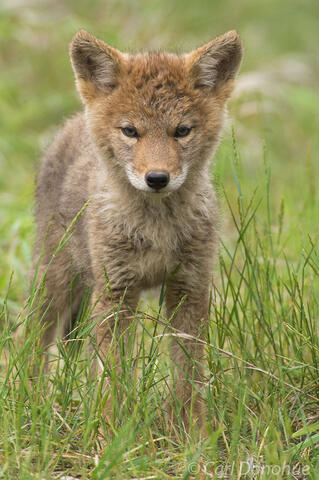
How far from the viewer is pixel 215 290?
5066 mm

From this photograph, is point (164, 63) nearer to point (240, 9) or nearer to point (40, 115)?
point (40, 115)

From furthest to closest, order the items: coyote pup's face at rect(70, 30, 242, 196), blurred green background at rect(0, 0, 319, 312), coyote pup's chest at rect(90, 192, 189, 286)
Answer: blurred green background at rect(0, 0, 319, 312), coyote pup's chest at rect(90, 192, 189, 286), coyote pup's face at rect(70, 30, 242, 196)

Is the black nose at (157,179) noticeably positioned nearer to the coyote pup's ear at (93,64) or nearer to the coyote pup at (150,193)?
the coyote pup at (150,193)

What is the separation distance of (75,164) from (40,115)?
5.17 m

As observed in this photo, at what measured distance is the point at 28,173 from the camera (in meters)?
9.22

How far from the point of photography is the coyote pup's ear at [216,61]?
4.59 meters

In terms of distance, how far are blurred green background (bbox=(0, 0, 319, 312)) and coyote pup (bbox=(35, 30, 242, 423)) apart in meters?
2.74

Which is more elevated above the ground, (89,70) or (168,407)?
(89,70)

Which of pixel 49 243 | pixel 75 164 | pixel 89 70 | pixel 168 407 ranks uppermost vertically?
pixel 89 70

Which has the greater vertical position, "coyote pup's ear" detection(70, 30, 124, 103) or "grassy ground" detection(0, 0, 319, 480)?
"coyote pup's ear" detection(70, 30, 124, 103)

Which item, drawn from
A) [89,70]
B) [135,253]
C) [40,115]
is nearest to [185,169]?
[135,253]

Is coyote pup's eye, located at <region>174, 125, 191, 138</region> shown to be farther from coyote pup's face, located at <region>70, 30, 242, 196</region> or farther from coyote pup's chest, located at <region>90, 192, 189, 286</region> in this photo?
coyote pup's chest, located at <region>90, 192, 189, 286</region>

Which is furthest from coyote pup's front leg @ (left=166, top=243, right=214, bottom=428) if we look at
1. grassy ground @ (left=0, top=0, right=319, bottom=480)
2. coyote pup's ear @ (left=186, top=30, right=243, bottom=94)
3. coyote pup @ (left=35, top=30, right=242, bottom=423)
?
coyote pup's ear @ (left=186, top=30, right=243, bottom=94)

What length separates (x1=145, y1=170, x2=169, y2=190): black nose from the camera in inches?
163
